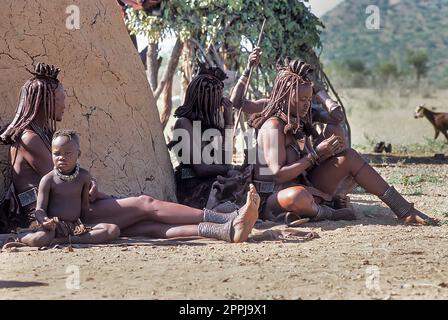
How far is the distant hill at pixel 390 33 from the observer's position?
47312 millimetres

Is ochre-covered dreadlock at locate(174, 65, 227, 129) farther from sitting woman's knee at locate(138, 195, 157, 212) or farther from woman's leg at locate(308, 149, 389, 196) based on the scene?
sitting woman's knee at locate(138, 195, 157, 212)

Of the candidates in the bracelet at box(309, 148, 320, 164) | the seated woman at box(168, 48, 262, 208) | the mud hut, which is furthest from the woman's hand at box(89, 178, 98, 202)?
the bracelet at box(309, 148, 320, 164)

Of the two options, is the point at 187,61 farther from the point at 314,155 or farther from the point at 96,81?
the point at 314,155

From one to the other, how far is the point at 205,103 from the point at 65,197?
2024 millimetres

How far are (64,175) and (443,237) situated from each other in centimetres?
259

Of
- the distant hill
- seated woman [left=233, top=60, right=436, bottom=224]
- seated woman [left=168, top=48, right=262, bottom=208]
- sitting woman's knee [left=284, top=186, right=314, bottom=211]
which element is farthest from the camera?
the distant hill

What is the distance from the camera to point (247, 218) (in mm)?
6301

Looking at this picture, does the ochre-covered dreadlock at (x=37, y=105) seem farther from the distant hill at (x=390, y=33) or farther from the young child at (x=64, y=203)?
the distant hill at (x=390, y=33)

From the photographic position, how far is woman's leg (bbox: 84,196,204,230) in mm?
6523

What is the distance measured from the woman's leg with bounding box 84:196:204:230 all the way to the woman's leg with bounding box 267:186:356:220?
851 mm

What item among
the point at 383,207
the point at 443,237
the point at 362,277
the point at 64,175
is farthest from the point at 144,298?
the point at 383,207

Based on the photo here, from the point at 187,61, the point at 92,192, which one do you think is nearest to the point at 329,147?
the point at 92,192

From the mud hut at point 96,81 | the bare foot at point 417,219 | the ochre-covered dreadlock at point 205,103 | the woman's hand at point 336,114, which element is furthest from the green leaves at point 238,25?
the bare foot at point 417,219
